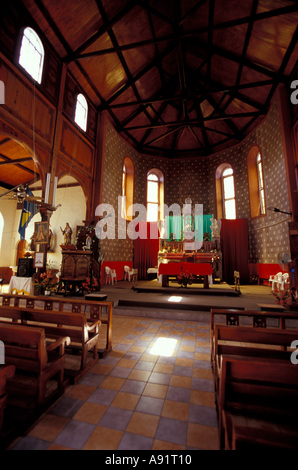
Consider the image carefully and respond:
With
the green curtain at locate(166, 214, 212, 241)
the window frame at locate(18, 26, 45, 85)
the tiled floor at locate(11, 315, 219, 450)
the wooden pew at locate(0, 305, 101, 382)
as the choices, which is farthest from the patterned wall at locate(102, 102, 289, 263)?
the tiled floor at locate(11, 315, 219, 450)

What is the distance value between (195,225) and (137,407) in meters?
12.0

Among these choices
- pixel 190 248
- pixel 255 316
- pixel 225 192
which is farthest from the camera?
pixel 225 192

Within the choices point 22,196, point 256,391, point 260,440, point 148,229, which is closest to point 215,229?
point 148,229

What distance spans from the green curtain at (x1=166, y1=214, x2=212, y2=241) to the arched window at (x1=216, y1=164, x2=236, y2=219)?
86 cm

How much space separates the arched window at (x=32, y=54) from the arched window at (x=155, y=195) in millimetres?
8494

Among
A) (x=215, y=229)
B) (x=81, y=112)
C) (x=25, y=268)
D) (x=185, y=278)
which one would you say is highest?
(x=81, y=112)

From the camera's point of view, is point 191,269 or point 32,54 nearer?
point 32,54

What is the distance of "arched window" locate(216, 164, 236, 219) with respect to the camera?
535 inches

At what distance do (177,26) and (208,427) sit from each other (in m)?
10.5

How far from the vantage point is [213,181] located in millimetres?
14250

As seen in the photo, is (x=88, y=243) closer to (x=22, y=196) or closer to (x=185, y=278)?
(x=22, y=196)

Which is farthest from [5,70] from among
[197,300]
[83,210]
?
[197,300]

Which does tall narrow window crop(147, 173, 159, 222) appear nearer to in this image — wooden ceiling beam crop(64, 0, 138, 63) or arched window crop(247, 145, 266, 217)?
arched window crop(247, 145, 266, 217)
